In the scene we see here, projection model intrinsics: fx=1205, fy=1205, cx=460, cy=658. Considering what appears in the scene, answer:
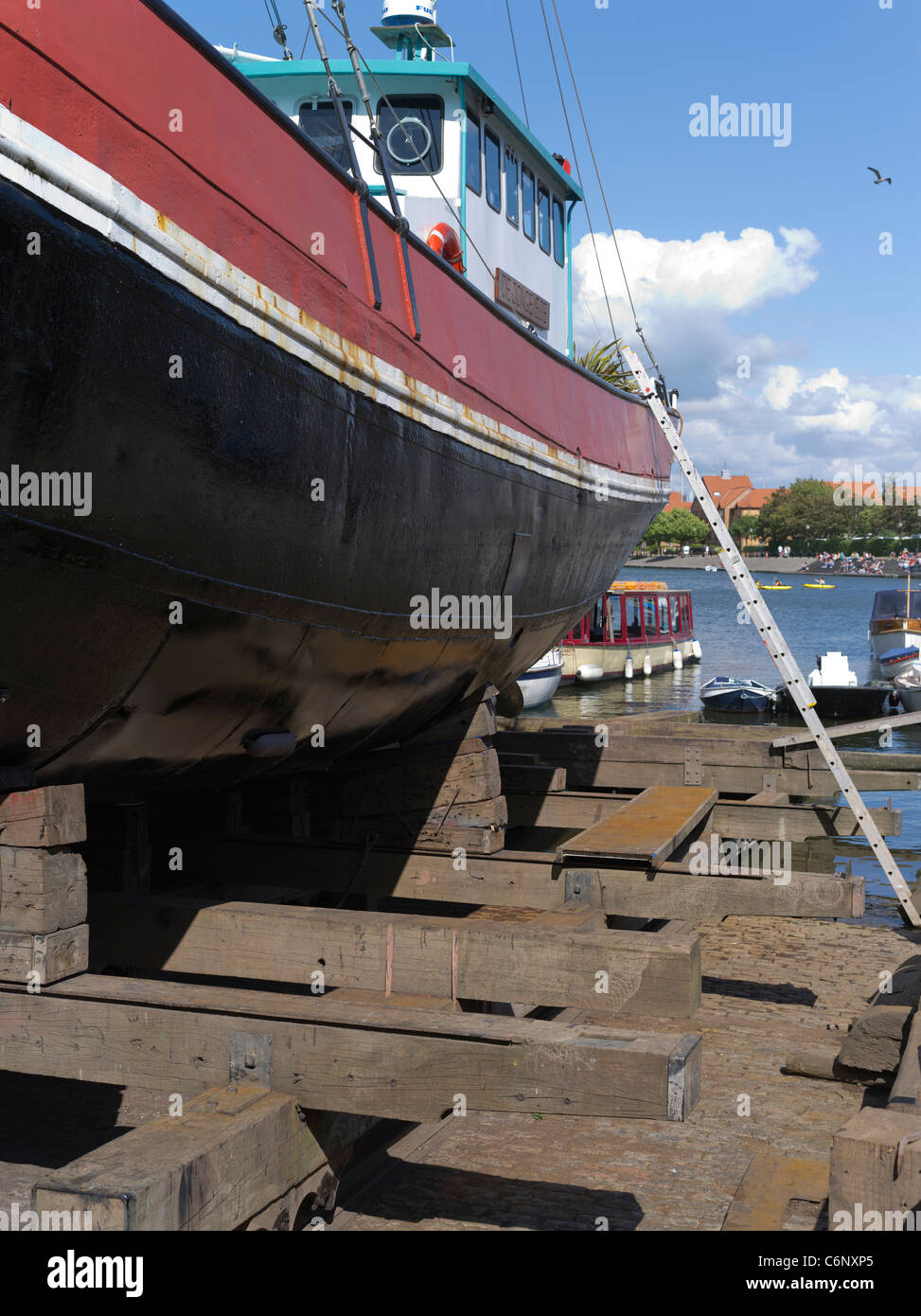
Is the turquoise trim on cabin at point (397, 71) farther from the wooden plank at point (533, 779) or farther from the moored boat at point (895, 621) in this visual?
the moored boat at point (895, 621)

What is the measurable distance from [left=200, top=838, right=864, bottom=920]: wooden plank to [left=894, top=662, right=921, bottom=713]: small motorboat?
21.0 meters

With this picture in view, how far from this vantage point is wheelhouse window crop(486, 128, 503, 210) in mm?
7763

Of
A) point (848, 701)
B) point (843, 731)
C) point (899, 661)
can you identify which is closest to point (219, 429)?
point (843, 731)

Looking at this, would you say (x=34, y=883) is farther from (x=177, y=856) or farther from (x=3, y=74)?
(x=3, y=74)

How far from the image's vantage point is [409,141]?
7.35 meters

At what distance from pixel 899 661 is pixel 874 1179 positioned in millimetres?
26374

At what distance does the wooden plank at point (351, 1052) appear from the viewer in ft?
10.6

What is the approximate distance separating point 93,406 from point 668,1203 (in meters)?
3.63

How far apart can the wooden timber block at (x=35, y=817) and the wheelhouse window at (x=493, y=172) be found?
18.0 feet

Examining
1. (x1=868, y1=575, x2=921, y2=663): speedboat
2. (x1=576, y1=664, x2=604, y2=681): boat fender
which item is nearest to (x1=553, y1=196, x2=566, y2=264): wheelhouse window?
(x1=868, y1=575, x2=921, y2=663): speedboat

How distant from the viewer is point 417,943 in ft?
13.9

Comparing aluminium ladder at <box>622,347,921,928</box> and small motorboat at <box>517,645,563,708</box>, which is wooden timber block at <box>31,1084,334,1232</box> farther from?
small motorboat at <box>517,645,563,708</box>

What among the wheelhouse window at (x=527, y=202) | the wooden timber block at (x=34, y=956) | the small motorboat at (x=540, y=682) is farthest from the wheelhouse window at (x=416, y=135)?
the small motorboat at (x=540, y=682)
